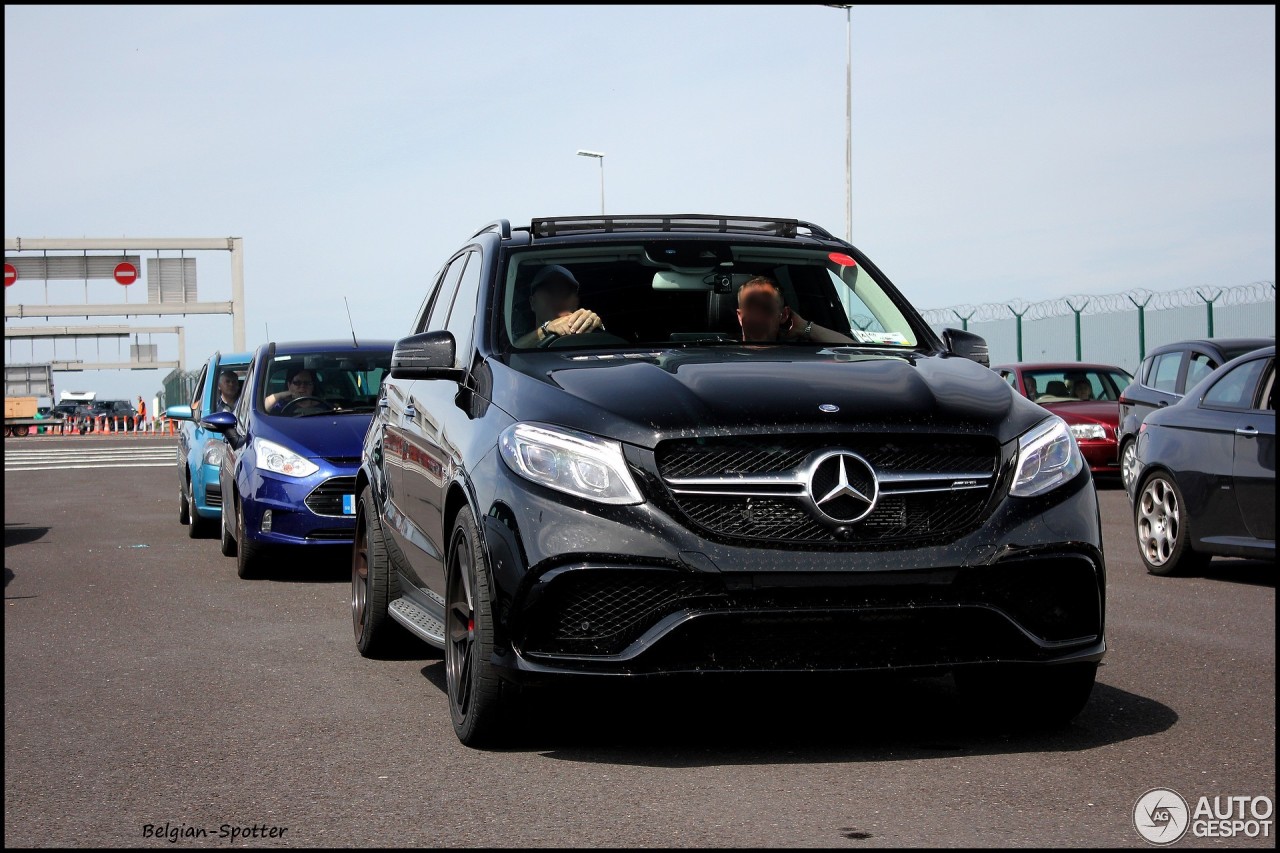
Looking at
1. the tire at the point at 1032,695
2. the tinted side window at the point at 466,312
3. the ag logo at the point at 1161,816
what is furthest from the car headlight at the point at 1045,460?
the tinted side window at the point at 466,312

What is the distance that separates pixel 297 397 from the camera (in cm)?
1259

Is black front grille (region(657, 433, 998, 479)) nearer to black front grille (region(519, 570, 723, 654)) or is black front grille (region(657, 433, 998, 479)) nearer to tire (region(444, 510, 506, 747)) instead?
black front grille (region(519, 570, 723, 654))

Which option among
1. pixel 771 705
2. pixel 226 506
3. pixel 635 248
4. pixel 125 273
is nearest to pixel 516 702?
pixel 771 705

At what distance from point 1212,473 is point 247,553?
20.4 feet

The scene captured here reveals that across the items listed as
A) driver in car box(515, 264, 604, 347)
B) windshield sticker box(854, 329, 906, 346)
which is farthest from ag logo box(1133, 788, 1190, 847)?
driver in car box(515, 264, 604, 347)

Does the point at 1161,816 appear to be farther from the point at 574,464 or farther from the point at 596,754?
the point at 574,464

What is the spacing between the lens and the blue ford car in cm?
1151

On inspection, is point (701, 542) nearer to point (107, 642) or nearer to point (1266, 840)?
point (1266, 840)

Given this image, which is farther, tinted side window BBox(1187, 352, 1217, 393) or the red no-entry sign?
the red no-entry sign

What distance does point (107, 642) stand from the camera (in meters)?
8.68

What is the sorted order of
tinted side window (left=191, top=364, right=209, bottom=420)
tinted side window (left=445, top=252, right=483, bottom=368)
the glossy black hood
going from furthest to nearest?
tinted side window (left=191, top=364, right=209, bottom=420) < tinted side window (left=445, top=252, right=483, bottom=368) < the glossy black hood

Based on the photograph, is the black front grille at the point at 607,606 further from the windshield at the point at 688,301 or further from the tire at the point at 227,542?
the tire at the point at 227,542

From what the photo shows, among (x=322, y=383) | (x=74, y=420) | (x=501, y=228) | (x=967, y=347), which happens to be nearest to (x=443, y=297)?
(x=501, y=228)

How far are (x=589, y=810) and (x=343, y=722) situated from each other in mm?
1798
